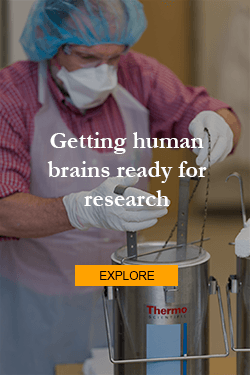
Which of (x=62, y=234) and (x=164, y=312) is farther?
(x=62, y=234)

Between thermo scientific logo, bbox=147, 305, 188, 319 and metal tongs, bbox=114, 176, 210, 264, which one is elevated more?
metal tongs, bbox=114, 176, 210, 264

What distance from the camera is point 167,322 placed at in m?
0.69

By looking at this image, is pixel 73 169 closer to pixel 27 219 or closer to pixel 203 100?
pixel 27 219

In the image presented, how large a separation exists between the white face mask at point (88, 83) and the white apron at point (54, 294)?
137 millimetres

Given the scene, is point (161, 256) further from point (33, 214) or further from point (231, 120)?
point (231, 120)

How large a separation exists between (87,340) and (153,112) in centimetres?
72

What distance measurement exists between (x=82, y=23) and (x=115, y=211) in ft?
1.59

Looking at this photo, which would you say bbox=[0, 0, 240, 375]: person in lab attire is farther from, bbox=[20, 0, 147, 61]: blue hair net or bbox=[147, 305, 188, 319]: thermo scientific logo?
bbox=[147, 305, 188, 319]: thermo scientific logo

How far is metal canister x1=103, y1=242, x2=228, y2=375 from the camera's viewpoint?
69 centimetres

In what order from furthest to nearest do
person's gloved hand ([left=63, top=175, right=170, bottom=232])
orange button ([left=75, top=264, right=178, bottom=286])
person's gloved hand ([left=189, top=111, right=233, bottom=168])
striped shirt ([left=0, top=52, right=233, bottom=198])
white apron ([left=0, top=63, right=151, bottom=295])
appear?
white apron ([left=0, top=63, right=151, bottom=295]) → striped shirt ([left=0, top=52, right=233, bottom=198]) → person's gloved hand ([left=189, top=111, right=233, bottom=168]) → person's gloved hand ([left=63, top=175, right=170, bottom=232]) → orange button ([left=75, top=264, right=178, bottom=286])

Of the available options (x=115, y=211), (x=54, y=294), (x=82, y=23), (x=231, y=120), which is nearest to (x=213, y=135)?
(x=231, y=120)

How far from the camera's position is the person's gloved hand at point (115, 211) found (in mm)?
817

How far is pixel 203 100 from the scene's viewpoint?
1.23 meters

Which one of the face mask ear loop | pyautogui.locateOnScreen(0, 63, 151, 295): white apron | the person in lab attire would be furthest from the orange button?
the face mask ear loop
